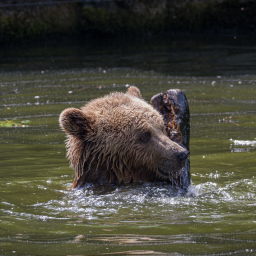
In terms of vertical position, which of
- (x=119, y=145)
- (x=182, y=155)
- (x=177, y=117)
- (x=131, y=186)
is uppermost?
(x=177, y=117)

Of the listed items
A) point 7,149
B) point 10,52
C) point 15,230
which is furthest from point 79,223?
point 10,52

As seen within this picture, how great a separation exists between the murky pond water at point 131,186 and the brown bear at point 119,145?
19 cm

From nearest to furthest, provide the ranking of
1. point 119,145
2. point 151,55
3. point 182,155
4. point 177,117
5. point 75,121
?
1. point 182,155
2. point 75,121
3. point 119,145
4. point 177,117
5. point 151,55

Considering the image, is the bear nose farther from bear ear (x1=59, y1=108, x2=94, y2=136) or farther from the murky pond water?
bear ear (x1=59, y1=108, x2=94, y2=136)

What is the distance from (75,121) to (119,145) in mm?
553

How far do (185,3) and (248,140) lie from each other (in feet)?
45.0

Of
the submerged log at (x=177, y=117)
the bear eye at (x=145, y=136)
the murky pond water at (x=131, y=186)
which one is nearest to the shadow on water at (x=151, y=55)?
the murky pond water at (x=131, y=186)

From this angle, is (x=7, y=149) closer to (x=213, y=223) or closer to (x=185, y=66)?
(x=213, y=223)

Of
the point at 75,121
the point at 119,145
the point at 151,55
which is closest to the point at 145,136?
the point at 119,145

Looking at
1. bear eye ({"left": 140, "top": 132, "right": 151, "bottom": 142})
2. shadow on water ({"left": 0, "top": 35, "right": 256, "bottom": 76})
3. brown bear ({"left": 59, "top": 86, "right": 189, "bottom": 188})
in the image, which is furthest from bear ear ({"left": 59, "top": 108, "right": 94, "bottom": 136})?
shadow on water ({"left": 0, "top": 35, "right": 256, "bottom": 76})

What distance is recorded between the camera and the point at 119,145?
17.1 ft

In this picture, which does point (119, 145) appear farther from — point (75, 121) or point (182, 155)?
point (182, 155)

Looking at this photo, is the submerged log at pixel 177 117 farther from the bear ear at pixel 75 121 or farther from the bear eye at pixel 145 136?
the bear ear at pixel 75 121

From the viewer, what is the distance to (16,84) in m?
13.3
